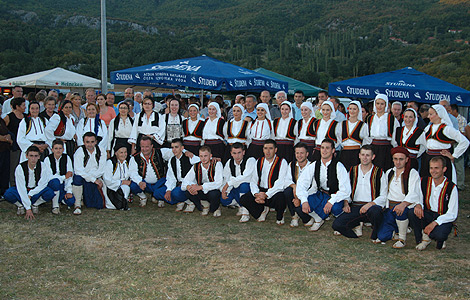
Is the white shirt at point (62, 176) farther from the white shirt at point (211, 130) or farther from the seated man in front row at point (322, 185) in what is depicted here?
the seated man in front row at point (322, 185)

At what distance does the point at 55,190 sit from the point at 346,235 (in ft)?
13.1

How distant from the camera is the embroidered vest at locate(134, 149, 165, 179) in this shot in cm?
739

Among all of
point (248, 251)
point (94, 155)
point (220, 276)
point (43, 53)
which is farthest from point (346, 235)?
point (43, 53)

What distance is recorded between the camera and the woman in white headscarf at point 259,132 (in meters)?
7.22

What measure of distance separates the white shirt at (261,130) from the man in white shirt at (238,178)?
56 centimetres

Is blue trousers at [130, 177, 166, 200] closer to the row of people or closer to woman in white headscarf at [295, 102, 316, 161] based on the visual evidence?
the row of people

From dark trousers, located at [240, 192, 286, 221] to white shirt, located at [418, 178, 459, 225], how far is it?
1742 millimetres

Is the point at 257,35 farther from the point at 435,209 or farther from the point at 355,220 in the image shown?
the point at 435,209

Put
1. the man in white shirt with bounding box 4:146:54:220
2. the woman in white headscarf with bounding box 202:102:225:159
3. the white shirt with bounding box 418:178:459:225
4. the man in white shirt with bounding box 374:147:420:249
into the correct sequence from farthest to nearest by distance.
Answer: the woman in white headscarf with bounding box 202:102:225:159 < the man in white shirt with bounding box 4:146:54:220 < the man in white shirt with bounding box 374:147:420:249 < the white shirt with bounding box 418:178:459:225

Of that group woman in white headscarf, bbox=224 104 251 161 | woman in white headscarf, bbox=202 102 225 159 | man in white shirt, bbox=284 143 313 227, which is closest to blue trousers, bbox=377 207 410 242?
man in white shirt, bbox=284 143 313 227

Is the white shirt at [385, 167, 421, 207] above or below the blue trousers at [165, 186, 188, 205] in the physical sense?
above

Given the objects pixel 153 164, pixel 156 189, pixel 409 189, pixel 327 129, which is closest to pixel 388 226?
pixel 409 189

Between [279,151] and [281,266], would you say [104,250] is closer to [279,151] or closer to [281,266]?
[281,266]

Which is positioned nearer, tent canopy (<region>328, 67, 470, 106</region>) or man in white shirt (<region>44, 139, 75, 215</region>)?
man in white shirt (<region>44, 139, 75, 215</region>)
